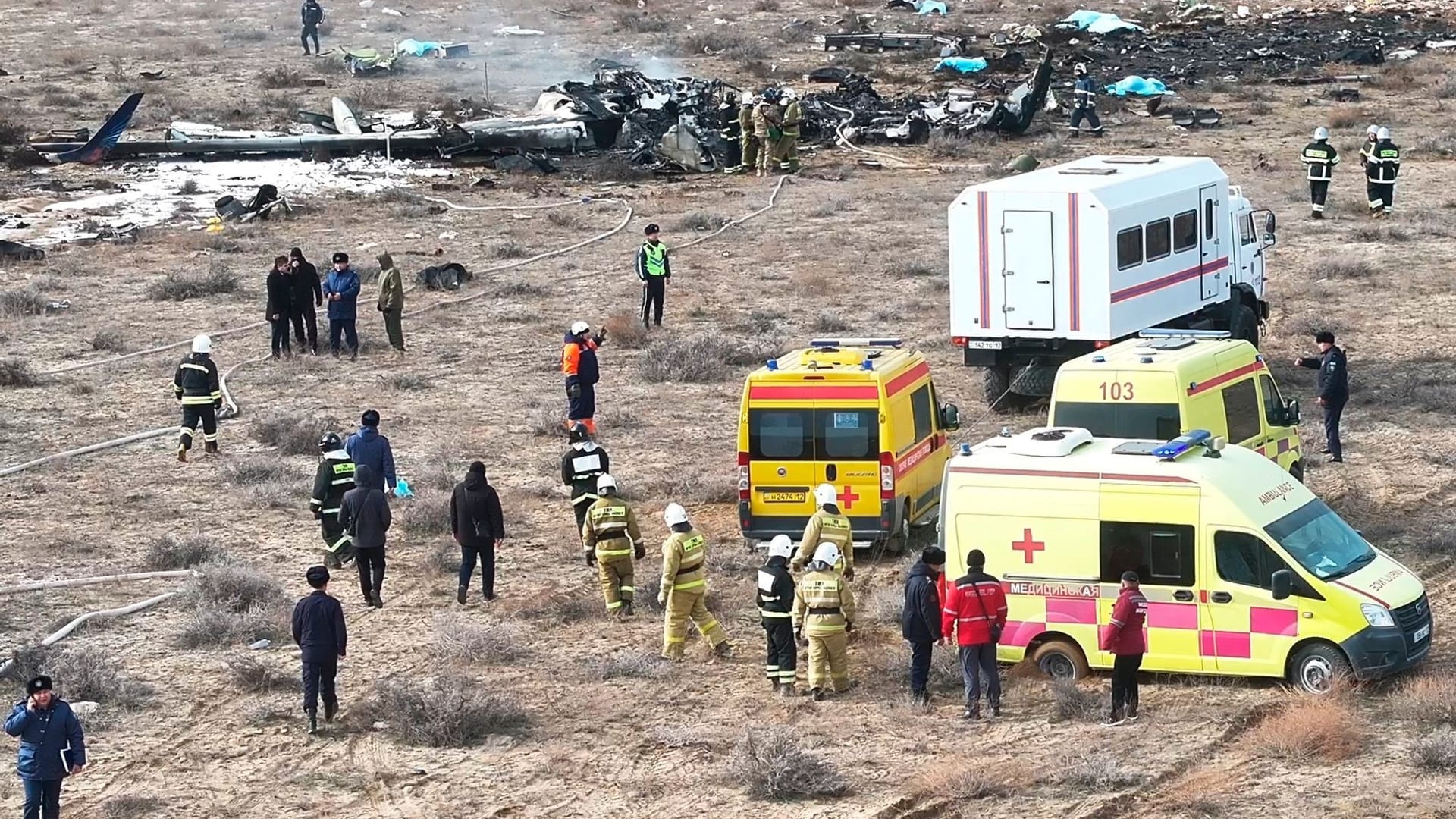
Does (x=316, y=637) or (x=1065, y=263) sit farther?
(x=1065, y=263)

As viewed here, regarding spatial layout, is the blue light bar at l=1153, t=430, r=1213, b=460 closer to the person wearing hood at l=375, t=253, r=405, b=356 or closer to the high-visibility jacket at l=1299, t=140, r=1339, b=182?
the person wearing hood at l=375, t=253, r=405, b=356

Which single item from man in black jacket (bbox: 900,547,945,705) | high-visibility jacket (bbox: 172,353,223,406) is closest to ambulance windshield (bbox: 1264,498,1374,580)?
man in black jacket (bbox: 900,547,945,705)

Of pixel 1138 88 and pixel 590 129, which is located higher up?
pixel 1138 88

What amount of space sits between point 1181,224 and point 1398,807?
13.1 meters

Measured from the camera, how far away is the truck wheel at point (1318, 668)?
1421 cm

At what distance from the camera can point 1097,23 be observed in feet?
216

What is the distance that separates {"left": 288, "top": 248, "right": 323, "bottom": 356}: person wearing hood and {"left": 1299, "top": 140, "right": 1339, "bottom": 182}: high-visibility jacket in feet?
57.4

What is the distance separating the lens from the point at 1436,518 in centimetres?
1925

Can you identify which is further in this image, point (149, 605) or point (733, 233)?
point (733, 233)

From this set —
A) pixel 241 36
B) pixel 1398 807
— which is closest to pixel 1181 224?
pixel 1398 807

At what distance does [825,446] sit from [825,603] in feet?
11.8

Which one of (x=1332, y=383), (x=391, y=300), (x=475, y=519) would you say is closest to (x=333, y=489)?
(x=475, y=519)

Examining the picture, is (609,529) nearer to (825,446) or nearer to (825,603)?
(825,446)

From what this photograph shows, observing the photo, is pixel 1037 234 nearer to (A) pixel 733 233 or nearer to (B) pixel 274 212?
(A) pixel 733 233
